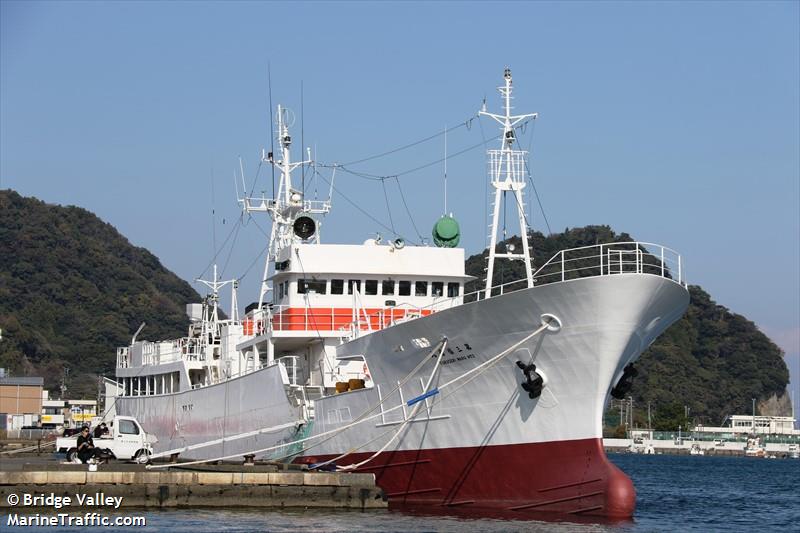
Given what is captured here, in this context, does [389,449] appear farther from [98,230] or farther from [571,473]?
[98,230]

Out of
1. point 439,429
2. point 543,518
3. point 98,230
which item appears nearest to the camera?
point 543,518

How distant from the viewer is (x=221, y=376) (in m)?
35.2

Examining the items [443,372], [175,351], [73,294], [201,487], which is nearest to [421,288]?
[443,372]

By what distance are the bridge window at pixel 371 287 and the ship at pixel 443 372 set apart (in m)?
0.05

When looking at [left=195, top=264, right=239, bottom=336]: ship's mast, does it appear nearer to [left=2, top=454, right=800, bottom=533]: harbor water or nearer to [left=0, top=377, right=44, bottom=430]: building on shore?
[left=2, top=454, right=800, bottom=533]: harbor water

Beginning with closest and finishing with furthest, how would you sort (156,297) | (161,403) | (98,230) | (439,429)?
1. (439,429)
2. (161,403)
3. (156,297)
4. (98,230)

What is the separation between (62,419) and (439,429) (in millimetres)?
70738

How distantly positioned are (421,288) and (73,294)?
379ft

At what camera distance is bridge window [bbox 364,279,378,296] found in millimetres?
30453

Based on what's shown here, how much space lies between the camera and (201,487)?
2380cm

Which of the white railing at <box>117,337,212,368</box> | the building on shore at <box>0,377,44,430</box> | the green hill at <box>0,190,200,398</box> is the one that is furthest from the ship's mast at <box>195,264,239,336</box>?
the green hill at <box>0,190,200,398</box>

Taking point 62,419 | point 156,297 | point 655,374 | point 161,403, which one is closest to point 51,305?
point 156,297

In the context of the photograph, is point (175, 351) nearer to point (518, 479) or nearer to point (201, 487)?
point (201, 487)

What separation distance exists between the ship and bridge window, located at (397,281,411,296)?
0.09ft
